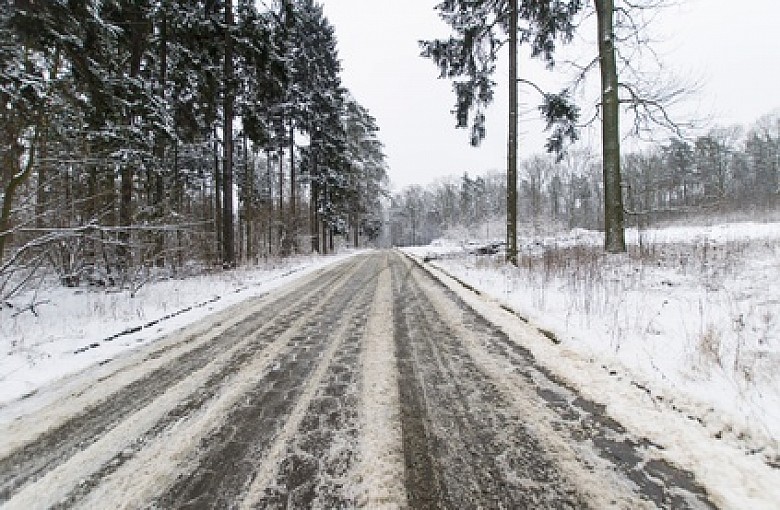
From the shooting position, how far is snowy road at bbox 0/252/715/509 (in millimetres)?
1377

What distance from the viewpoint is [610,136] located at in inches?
325

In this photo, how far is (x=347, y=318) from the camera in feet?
14.4

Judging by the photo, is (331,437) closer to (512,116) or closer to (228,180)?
(512,116)

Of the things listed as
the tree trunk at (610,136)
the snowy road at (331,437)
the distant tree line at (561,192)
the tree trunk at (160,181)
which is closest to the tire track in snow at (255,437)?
the snowy road at (331,437)

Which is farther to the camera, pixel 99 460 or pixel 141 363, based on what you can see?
pixel 141 363

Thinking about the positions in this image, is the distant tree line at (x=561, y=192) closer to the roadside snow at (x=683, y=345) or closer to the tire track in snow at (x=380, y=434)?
the roadside snow at (x=683, y=345)

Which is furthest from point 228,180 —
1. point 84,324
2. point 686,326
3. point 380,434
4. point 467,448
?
point 686,326

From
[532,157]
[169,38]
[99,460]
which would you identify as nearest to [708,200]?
[99,460]

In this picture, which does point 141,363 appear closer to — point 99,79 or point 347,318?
point 347,318

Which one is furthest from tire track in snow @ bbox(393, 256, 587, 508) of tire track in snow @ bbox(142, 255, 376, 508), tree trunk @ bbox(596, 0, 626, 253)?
tree trunk @ bbox(596, 0, 626, 253)

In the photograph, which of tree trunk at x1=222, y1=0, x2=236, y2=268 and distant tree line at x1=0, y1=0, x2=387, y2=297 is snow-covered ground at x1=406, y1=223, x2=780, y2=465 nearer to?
distant tree line at x1=0, y1=0, x2=387, y2=297

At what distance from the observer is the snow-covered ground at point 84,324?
306 cm

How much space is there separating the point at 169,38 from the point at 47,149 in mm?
7428

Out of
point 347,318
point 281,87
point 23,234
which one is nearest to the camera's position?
→ point 347,318
